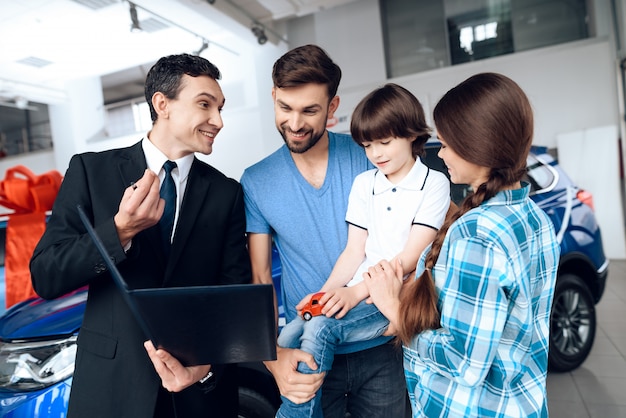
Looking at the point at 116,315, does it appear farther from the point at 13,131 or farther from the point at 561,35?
the point at 13,131

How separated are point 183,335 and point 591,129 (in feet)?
25.5

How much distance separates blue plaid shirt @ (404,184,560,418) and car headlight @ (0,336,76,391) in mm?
1329

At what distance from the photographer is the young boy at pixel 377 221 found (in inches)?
50.5

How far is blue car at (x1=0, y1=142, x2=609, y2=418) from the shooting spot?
1.68m

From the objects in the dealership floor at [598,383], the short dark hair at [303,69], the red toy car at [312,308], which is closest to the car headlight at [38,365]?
the red toy car at [312,308]

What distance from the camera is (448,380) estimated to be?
103cm

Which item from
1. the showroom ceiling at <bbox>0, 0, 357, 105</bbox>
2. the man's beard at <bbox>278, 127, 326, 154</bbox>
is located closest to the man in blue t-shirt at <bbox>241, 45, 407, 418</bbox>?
the man's beard at <bbox>278, 127, 326, 154</bbox>

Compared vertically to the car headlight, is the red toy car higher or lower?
higher

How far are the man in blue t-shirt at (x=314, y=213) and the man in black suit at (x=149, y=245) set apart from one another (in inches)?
3.9

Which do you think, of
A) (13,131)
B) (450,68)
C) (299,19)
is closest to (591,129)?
(450,68)

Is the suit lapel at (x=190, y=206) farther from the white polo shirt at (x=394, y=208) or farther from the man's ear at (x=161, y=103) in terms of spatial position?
the white polo shirt at (x=394, y=208)

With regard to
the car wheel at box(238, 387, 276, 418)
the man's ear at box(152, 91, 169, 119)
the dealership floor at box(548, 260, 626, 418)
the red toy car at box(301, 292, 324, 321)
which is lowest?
the dealership floor at box(548, 260, 626, 418)

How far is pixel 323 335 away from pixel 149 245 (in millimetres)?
541

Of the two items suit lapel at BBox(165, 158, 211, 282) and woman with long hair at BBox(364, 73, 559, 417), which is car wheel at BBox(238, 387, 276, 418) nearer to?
suit lapel at BBox(165, 158, 211, 282)
